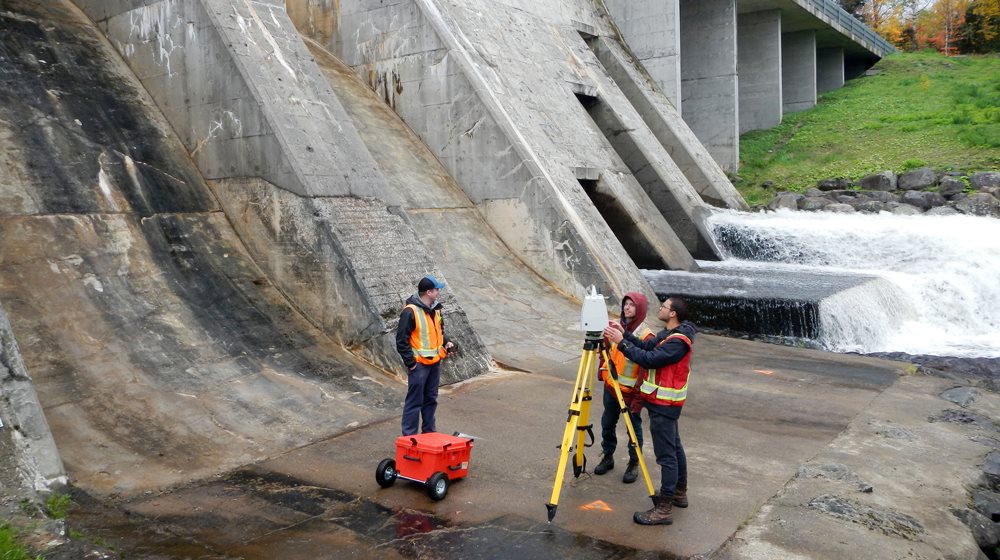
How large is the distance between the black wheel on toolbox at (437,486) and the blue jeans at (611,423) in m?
1.27

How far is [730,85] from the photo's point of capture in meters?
24.3

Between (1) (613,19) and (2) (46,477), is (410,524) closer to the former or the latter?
(2) (46,477)

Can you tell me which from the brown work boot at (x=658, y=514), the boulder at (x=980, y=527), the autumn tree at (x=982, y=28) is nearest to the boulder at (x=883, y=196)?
the boulder at (x=980, y=527)

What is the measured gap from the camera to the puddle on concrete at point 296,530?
4.80 m

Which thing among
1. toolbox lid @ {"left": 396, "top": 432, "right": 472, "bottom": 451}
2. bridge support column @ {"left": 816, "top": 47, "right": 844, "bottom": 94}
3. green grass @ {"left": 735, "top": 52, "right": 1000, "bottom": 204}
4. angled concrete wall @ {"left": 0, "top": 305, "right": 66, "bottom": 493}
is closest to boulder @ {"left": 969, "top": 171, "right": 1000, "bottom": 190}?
green grass @ {"left": 735, "top": 52, "right": 1000, "bottom": 204}

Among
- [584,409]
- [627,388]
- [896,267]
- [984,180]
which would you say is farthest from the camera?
[984,180]

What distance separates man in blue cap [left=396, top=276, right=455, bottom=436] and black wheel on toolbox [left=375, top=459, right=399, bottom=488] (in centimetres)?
46

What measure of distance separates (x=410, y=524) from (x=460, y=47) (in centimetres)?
1155

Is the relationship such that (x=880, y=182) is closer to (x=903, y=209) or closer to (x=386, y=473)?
(x=903, y=209)

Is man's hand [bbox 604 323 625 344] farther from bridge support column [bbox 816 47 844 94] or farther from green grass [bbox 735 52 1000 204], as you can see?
bridge support column [bbox 816 47 844 94]

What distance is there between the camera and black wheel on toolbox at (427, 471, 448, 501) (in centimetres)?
557

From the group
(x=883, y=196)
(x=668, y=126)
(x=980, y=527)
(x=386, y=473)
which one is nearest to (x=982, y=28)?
(x=883, y=196)

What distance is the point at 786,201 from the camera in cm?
2166

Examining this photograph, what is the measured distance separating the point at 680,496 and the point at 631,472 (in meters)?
0.59
